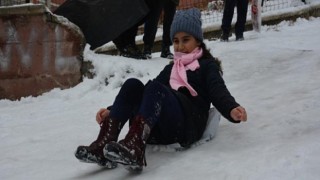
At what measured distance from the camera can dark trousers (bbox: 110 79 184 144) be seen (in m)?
2.31

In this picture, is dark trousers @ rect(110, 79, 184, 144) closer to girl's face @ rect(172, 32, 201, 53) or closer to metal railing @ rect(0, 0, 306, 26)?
girl's face @ rect(172, 32, 201, 53)

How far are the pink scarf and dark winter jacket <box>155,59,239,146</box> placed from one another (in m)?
0.03

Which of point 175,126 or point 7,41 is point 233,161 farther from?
Result: point 7,41

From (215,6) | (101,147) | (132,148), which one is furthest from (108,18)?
(215,6)

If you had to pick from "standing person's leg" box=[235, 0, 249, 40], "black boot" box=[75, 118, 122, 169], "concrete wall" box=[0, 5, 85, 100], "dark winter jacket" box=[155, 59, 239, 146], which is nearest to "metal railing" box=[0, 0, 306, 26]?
"standing person's leg" box=[235, 0, 249, 40]

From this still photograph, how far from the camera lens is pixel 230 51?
559cm

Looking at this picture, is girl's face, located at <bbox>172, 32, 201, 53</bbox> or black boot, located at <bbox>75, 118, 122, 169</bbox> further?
girl's face, located at <bbox>172, 32, 201, 53</bbox>

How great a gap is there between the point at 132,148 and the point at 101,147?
21cm

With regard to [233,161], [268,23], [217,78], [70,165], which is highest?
[217,78]

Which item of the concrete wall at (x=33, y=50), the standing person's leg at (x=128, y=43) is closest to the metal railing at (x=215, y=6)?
the standing person's leg at (x=128, y=43)

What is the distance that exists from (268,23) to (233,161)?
21.9ft

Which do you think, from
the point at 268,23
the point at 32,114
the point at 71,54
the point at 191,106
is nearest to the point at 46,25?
the point at 71,54

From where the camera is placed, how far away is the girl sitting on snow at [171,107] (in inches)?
86.4

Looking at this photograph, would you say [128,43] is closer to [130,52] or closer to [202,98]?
[130,52]
